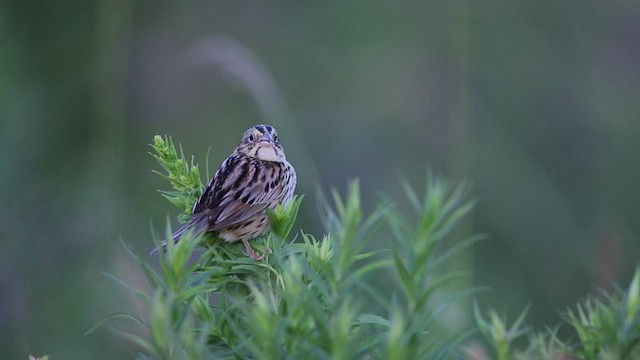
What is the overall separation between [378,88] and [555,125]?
99cm

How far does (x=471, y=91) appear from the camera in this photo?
17.9 feet

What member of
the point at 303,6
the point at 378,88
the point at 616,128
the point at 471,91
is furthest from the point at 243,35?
the point at 616,128

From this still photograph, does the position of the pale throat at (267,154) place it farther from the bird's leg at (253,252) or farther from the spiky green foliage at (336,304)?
the spiky green foliage at (336,304)

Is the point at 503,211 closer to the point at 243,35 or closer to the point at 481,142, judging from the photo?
the point at 481,142

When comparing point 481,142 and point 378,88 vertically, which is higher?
point 378,88

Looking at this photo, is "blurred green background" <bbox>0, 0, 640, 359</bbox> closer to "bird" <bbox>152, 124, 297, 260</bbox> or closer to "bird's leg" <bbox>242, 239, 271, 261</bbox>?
"bird" <bbox>152, 124, 297, 260</bbox>

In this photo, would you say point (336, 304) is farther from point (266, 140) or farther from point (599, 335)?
point (266, 140)

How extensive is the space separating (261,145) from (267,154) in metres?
0.05

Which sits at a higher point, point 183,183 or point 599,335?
point 183,183

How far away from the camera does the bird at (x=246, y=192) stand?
2119mm

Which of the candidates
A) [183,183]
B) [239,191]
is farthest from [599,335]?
[239,191]

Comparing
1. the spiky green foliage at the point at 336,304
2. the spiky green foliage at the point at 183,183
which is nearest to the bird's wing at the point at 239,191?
the spiky green foliage at the point at 183,183

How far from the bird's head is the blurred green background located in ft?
0.96

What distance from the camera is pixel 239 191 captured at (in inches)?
116
